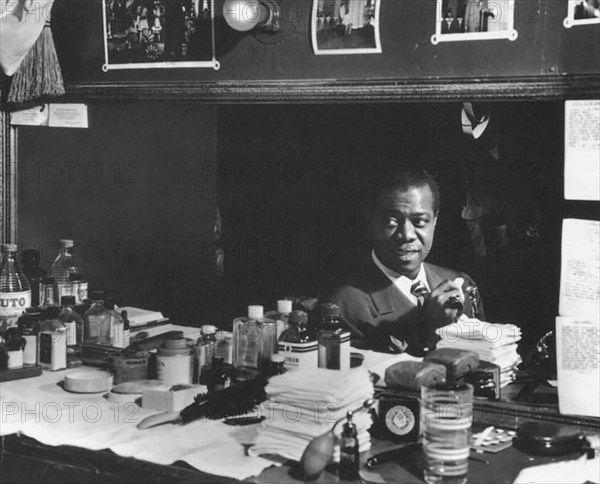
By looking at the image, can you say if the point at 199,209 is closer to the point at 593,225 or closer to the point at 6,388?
the point at 6,388

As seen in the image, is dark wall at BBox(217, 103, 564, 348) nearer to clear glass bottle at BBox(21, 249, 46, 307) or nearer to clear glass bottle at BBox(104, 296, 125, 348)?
clear glass bottle at BBox(104, 296, 125, 348)

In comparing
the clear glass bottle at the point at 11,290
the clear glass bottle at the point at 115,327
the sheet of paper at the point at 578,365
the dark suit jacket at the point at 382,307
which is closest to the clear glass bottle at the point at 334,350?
the dark suit jacket at the point at 382,307

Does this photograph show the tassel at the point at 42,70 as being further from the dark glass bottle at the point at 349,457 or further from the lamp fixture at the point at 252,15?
the dark glass bottle at the point at 349,457

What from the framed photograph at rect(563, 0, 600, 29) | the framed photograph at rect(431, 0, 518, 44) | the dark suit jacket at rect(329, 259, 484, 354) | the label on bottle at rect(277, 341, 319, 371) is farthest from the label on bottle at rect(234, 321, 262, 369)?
the framed photograph at rect(563, 0, 600, 29)

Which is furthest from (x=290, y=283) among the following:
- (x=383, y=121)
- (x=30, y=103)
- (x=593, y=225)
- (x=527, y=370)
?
(x=30, y=103)

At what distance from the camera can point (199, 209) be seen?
274 centimetres

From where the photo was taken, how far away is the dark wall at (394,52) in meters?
2.16

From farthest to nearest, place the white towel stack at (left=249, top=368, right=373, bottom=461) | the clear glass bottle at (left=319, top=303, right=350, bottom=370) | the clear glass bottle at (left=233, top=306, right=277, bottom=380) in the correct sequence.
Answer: the clear glass bottle at (left=233, top=306, right=277, bottom=380)
the clear glass bottle at (left=319, top=303, right=350, bottom=370)
the white towel stack at (left=249, top=368, right=373, bottom=461)

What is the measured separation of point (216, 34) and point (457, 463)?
1475mm

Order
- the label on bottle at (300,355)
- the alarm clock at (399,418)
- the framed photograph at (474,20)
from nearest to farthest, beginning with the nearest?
the alarm clock at (399,418)
the framed photograph at (474,20)
the label on bottle at (300,355)

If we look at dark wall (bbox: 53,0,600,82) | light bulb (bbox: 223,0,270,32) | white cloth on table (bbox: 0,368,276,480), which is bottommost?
white cloth on table (bbox: 0,368,276,480)

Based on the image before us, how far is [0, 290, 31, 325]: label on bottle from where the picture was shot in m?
2.91

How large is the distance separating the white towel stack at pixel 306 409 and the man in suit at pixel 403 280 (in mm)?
387

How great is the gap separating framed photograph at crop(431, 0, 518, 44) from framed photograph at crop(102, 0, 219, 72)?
72 centimetres
